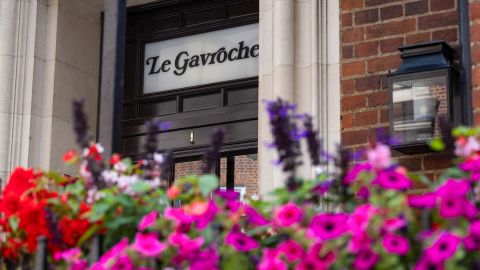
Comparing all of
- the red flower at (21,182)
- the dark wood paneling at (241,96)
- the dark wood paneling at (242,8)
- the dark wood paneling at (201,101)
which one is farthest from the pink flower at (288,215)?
the dark wood paneling at (242,8)

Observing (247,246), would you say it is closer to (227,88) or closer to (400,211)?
(400,211)

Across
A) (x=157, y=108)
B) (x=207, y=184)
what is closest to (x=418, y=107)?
(x=207, y=184)

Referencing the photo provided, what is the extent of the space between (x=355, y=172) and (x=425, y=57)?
250cm

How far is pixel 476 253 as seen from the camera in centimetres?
235

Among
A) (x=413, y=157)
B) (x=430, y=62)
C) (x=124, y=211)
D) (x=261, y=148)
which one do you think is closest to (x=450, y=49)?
(x=430, y=62)

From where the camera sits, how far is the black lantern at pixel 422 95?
189 inches

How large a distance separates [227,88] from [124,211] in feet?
13.3

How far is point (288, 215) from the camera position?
8.23 feet

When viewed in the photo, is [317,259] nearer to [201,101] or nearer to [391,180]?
[391,180]

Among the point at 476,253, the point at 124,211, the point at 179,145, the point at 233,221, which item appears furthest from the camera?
the point at 179,145

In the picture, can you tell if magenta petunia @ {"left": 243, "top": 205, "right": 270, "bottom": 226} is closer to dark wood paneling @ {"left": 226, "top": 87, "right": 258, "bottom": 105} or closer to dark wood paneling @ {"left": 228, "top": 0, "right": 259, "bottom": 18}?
dark wood paneling @ {"left": 226, "top": 87, "right": 258, "bottom": 105}

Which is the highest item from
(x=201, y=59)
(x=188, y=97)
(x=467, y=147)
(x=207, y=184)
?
(x=201, y=59)

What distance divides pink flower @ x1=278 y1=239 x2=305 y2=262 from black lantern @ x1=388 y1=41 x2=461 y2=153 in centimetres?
246

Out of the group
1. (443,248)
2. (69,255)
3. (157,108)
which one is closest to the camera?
(443,248)
